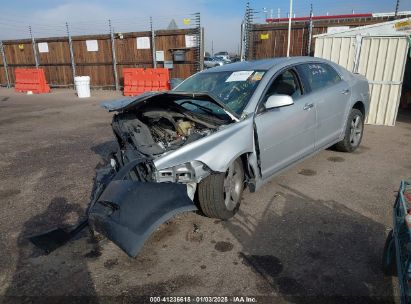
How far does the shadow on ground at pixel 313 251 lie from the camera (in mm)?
2445

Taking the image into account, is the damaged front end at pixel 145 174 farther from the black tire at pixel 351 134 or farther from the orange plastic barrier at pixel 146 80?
the orange plastic barrier at pixel 146 80

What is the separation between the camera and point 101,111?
11070 millimetres

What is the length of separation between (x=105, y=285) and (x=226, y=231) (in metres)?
1.26

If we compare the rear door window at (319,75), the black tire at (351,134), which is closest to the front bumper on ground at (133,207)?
the rear door window at (319,75)

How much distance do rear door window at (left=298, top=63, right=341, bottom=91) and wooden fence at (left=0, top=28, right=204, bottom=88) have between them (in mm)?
9750

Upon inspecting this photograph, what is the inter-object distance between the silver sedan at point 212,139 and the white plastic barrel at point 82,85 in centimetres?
1112

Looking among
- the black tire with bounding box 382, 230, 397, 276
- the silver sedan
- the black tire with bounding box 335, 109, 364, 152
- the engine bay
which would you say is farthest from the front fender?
the black tire with bounding box 335, 109, 364, 152

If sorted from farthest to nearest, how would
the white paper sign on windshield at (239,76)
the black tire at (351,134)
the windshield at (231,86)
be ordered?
the black tire at (351,134), the white paper sign on windshield at (239,76), the windshield at (231,86)

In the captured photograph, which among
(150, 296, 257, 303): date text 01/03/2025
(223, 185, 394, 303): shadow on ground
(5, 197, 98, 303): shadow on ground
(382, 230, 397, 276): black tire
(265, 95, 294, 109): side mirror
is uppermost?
(265, 95, 294, 109): side mirror

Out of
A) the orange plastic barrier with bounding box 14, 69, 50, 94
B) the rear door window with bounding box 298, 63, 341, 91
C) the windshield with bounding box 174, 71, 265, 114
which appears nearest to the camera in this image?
the windshield with bounding box 174, 71, 265, 114

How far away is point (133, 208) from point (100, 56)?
15765 mm

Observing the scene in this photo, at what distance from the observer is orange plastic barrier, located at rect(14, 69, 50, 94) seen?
1683 cm

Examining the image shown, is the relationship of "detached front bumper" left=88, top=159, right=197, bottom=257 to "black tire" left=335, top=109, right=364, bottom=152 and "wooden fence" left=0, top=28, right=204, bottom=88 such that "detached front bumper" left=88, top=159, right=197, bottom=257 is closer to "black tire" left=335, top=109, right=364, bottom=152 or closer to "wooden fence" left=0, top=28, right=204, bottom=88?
"black tire" left=335, top=109, right=364, bottom=152

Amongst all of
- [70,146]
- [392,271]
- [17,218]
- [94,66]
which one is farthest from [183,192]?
[94,66]
